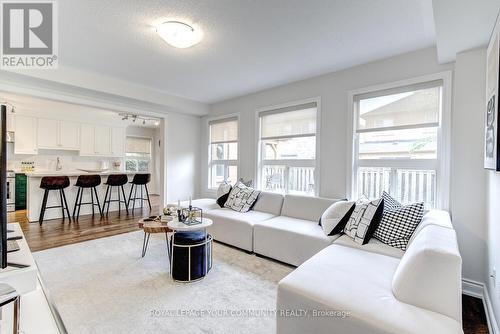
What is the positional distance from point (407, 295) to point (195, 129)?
4935mm

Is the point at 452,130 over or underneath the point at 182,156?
over

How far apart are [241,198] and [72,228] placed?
122 inches

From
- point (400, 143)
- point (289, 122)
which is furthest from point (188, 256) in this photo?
point (400, 143)

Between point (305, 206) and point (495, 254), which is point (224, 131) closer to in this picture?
point (305, 206)

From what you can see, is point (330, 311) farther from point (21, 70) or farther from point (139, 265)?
point (21, 70)

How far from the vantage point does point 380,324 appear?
1.20m

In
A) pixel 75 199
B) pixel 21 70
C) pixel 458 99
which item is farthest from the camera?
pixel 75 199

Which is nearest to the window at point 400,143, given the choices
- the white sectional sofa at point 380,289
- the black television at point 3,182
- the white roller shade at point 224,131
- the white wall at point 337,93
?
the white wall at point 337,93

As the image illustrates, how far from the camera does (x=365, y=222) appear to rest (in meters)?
2.32

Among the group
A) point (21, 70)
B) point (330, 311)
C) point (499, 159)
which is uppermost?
point (21, 70)

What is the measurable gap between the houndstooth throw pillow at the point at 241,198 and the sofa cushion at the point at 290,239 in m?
0.63

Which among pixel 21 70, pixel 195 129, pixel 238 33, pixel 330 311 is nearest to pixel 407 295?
pixel 330 311

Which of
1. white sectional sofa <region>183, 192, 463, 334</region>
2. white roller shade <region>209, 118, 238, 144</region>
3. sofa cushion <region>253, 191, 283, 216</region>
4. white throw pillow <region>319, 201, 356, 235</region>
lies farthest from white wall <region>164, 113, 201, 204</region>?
white sectional sofa <region>183, 192, 463, 334</region>

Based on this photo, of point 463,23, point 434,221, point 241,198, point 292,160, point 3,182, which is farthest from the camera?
point 292,160
